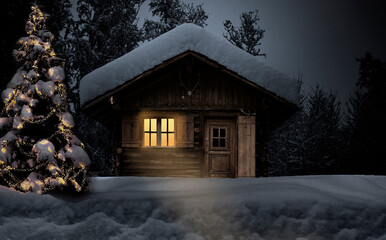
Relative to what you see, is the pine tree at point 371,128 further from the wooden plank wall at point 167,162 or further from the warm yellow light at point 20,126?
the warm yellow light at point 20,126

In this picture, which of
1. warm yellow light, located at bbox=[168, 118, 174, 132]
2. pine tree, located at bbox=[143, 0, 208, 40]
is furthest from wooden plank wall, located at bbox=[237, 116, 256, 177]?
pine tree, located at bbox=[143, 0, 208, 40]

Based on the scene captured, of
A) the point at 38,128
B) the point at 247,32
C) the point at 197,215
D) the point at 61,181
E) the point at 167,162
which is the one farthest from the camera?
the point at 247,32

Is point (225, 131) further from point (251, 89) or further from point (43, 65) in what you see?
point (43, 65)

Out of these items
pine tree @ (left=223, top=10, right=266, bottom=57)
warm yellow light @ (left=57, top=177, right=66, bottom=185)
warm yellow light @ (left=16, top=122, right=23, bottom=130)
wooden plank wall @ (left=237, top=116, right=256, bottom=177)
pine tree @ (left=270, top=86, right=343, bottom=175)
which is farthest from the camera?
pine tree @ (left=223, top=10, right=266, bottom=57)

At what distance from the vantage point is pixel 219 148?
10.6 meters

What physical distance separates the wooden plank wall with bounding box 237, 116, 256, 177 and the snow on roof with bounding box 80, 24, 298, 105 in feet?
4.80

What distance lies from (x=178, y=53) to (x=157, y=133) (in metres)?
2.71

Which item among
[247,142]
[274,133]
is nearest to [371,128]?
[274,133]

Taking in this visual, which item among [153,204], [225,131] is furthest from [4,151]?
[225,131]

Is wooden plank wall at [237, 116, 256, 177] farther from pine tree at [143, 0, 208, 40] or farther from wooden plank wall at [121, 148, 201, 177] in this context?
pine tree at [143, 0, 208, 40]

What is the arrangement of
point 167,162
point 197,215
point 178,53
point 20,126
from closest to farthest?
1. point 197,215
2. point 20,126
3. point 178,53
4. point 167,162

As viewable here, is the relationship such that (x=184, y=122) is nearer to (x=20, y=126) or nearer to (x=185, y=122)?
(x=185, y=122)

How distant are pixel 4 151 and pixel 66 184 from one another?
43.4 inches

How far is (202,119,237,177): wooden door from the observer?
413 inches
